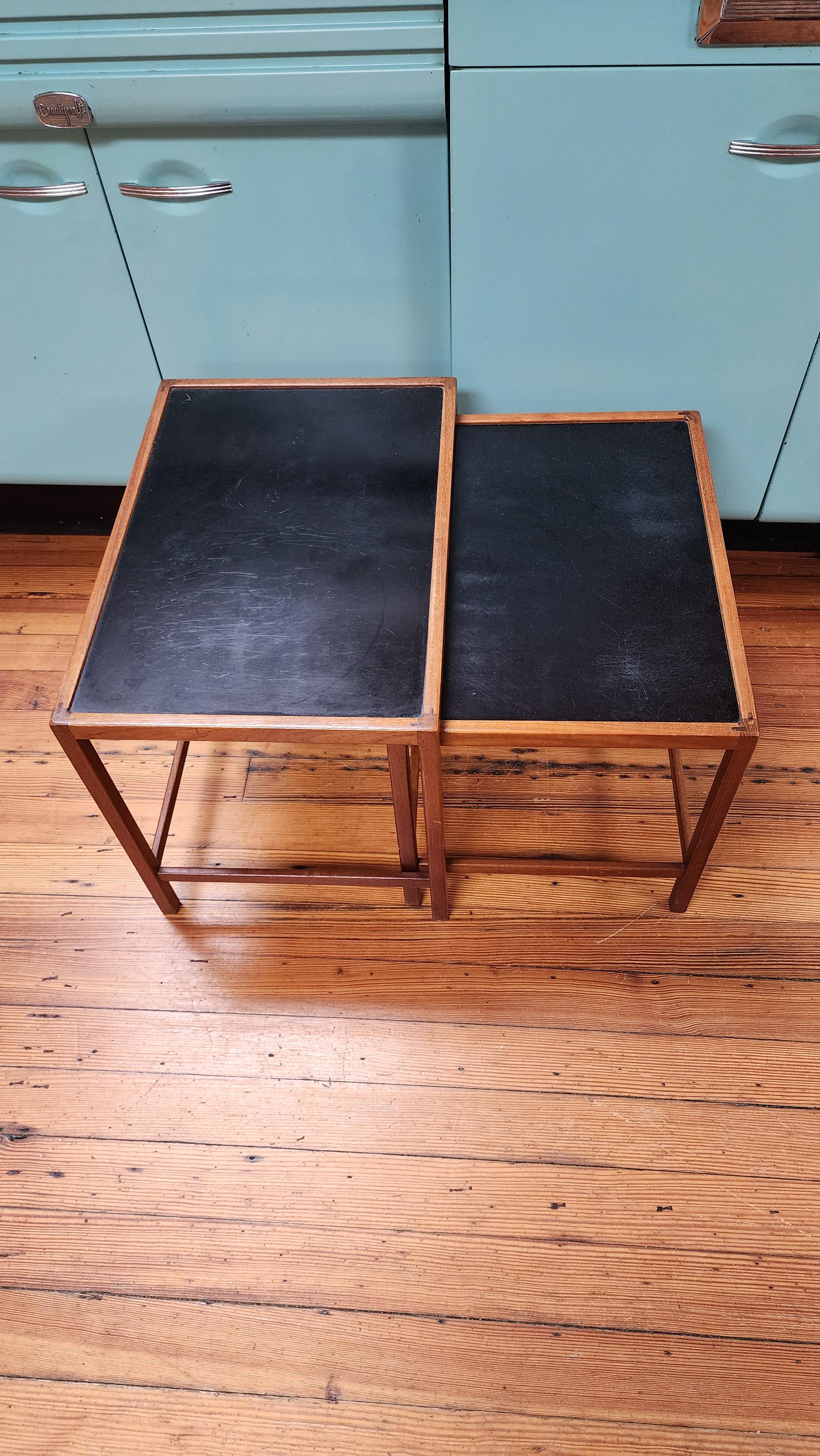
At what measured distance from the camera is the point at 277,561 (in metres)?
1.39

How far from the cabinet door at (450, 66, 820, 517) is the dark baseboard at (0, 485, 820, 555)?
270 millimetres

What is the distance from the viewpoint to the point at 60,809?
5.86ft

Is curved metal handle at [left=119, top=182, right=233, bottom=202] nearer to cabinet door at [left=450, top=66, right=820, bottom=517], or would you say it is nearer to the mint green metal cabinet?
cabinet door at [left=450, top=66, right=820, bottom=517]

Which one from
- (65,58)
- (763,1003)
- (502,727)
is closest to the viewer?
(502,727)

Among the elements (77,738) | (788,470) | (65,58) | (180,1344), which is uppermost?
(65,58)

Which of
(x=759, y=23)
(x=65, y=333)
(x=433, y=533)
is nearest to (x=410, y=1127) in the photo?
(x=433, y=533)

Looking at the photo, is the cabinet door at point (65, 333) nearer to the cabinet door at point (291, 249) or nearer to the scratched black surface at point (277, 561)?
the cabinet door at point (291, 249)

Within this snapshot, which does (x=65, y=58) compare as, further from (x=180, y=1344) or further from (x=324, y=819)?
(x=180, y=1344)

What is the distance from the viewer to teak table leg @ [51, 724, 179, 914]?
1.29m

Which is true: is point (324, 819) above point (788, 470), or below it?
below

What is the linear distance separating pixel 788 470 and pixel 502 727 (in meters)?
0.93

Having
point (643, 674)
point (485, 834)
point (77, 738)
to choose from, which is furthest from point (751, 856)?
point (77, 738)

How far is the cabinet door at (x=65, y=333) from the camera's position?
1.56 meters

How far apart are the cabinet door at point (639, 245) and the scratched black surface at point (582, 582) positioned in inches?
6.9
